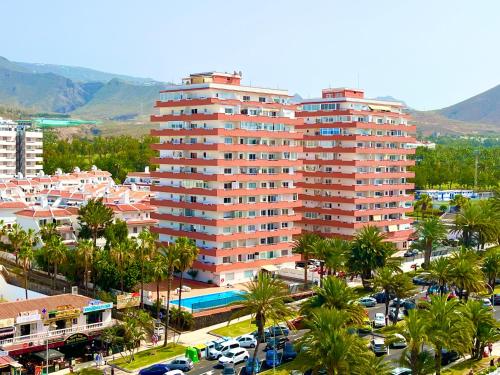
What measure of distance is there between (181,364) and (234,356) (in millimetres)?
6044

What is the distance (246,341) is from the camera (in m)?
80.6

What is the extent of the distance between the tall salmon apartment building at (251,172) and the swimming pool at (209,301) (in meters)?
7.68

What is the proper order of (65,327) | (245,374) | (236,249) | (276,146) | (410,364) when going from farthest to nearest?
(276,146) → (236,249) → (65,327) → (245,374) → (410,364)

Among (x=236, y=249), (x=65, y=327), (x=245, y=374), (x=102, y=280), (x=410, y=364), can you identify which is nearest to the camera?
(x=410, y=364)

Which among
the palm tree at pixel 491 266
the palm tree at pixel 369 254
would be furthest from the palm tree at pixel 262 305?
the palm tree at pixel 491 266

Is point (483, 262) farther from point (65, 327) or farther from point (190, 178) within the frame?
point (65, 327)

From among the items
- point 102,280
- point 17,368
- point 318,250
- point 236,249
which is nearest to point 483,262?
point 318,250

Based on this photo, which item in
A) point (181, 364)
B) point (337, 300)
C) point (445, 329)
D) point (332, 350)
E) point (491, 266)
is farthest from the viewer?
point (491, 266)

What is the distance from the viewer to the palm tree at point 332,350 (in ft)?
178

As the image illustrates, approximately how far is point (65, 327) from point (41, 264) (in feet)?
103

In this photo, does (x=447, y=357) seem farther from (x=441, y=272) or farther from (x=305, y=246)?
(x=305, y=246)

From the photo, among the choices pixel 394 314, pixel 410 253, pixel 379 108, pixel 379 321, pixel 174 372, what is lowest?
pixel 174 372

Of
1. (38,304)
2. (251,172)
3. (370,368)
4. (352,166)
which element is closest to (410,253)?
(352,166)

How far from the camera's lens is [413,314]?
205 ft
